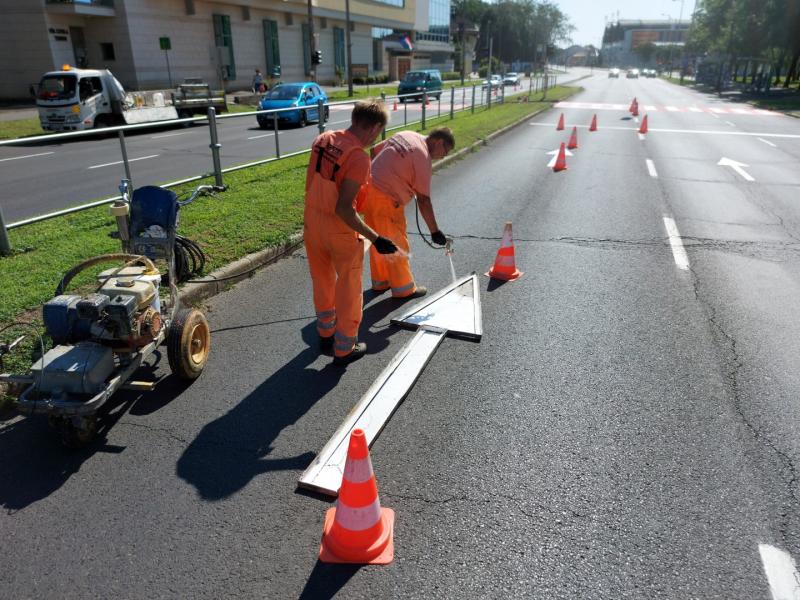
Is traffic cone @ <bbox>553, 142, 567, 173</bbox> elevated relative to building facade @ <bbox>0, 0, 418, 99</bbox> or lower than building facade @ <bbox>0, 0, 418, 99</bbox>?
lower

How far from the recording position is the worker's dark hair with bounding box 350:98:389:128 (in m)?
3.91

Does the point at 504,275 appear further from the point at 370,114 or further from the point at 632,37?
the point at 632,37

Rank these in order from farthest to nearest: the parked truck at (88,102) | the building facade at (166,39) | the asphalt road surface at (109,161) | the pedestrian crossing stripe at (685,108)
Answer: the pedestrian crossing stripe at (685,108) → the building facade at (166,39) → the parked truck at (88,102) → the asphalt road surface at (109,161)

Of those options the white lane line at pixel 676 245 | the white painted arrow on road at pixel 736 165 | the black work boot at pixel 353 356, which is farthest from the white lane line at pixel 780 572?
the white painted arrow on road at pixel 736 165

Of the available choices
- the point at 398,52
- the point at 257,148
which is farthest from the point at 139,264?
the point at 398,52

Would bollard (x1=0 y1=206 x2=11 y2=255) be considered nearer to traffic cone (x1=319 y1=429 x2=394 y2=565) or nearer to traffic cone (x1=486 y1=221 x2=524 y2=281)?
traffic cone (x1=486 y1=221 x2=524 y2=281)

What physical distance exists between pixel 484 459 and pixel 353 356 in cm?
154

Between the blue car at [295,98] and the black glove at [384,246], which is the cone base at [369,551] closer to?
the black glove at [384,246]

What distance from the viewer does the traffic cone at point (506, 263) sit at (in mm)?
6280

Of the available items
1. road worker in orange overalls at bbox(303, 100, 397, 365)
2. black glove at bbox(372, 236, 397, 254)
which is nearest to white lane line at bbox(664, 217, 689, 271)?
black glove at bbox(372, 236, 397, 254)

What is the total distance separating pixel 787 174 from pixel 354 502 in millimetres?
14097

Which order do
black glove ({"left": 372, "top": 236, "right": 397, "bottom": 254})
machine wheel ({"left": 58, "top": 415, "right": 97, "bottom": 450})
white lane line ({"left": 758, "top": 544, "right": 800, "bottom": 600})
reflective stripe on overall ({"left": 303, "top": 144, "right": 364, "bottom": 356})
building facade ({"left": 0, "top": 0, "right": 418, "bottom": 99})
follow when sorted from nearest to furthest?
white lane line ({"left": 758, "top": 544, "right": 800, "bottom": 600}) → machine wheel ({"left": 58, "top": 415, "right": 97, "bottom": 450}) → reflective stripe on overall ({"left": 303, "top": 144, "right": 364, "bottom": 356}) → black glove ({"left": 372, "top": 236, "right": 397, "bottom": 254}) → building facade ({"left": 0, "top": 0, "right": 418, "bottom": 99})

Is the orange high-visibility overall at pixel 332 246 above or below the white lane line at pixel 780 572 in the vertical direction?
above

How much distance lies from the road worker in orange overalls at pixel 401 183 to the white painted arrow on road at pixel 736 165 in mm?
10015
